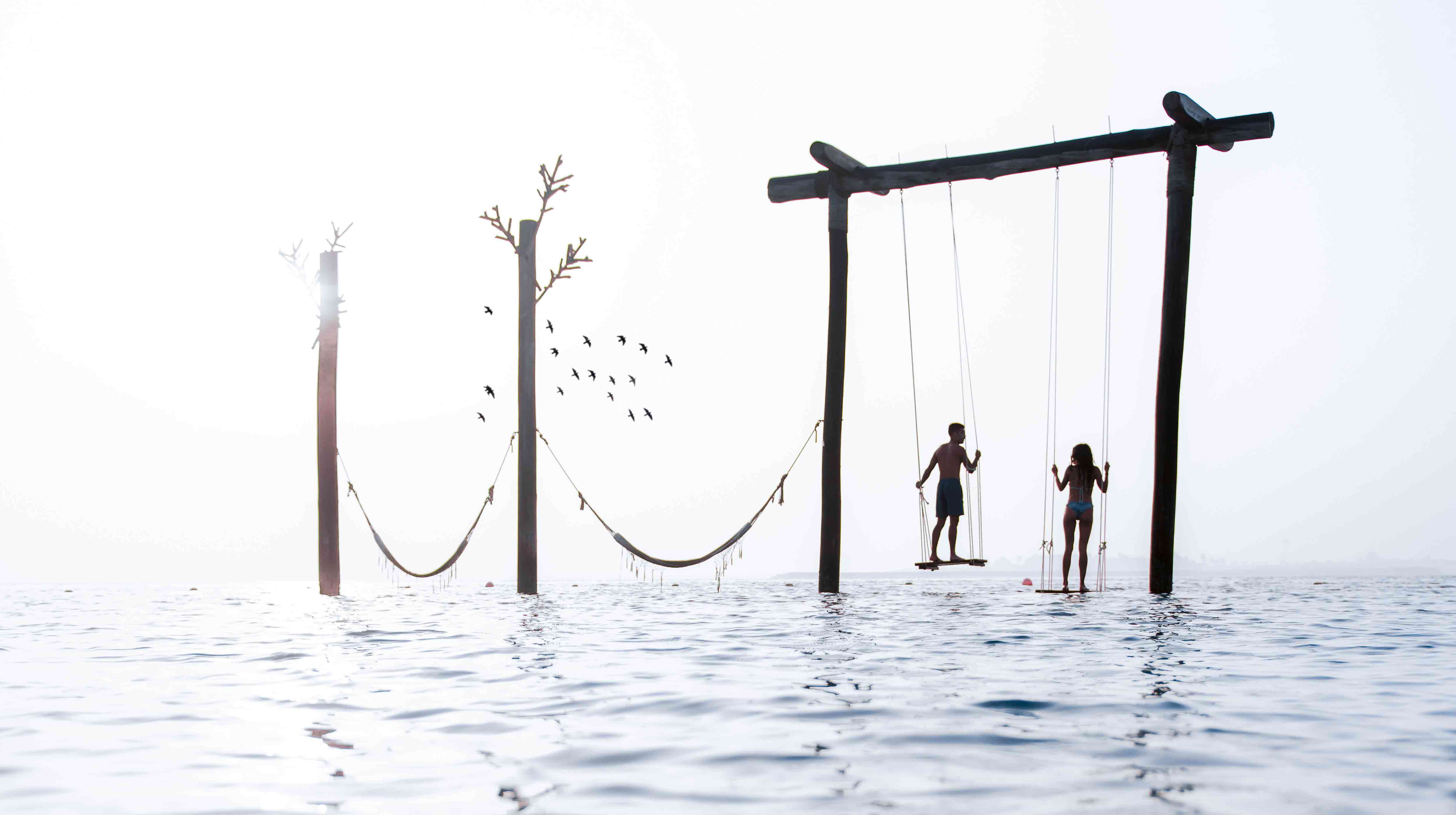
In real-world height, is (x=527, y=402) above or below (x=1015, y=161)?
below

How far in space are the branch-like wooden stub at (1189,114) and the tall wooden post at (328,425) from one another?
1040 centimetres

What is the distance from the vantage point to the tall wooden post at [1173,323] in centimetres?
1236

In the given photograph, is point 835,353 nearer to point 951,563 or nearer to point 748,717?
point 951,563

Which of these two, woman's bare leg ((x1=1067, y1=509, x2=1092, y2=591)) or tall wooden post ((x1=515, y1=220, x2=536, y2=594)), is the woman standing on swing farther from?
tall wooden post ((x1=515, y1=220, x2=536, y2=594))

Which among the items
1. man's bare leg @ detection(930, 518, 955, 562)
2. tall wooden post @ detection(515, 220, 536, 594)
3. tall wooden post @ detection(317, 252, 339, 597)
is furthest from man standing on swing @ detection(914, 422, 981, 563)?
tall wooden post @ detection(317, 252, 339, 597)

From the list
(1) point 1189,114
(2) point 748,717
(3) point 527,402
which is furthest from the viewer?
(3) point 527,402

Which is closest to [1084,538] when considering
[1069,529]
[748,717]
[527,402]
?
[1069,529]

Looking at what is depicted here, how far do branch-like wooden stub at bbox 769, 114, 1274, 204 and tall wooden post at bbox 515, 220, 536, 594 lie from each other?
10.2ft

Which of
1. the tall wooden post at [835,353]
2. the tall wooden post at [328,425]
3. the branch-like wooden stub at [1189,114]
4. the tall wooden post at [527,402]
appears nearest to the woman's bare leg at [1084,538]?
the tall wooden post at [835,353]

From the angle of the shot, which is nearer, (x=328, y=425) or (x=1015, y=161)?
(x=1015, y=161)

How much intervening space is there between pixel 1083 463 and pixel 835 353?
2.97m

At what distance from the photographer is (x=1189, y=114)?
12273mm

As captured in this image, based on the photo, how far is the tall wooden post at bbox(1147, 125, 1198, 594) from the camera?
1236 centimetres

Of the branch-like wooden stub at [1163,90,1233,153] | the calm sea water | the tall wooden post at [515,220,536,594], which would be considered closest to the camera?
the calm sea water
